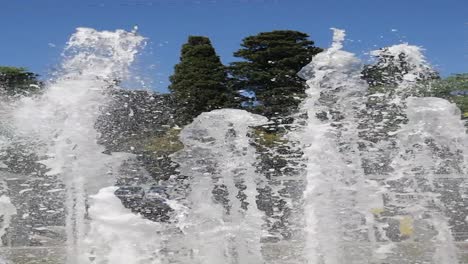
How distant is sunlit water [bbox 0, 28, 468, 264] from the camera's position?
7.87 metres

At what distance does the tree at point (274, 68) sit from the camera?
83.2 ft

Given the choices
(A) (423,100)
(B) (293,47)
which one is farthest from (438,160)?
(B) (293,47)

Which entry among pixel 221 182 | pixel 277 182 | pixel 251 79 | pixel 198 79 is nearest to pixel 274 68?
pixel 251 79

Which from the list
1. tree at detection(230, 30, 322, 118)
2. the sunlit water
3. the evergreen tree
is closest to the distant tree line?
tree at detection(230, 30, 322, 118)

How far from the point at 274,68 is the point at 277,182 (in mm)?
15856

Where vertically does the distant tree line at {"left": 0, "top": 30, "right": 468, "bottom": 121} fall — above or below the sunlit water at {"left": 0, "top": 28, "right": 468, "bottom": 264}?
above

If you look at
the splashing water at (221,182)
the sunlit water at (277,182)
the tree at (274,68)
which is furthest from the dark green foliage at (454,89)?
the splashing water at (221,182)

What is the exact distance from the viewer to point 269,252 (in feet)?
26.9

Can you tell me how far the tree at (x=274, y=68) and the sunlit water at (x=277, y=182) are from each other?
1380cm

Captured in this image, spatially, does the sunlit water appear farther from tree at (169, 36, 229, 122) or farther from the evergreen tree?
tree at (169, 36, 229, 122)

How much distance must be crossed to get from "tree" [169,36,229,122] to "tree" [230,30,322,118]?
734 mm

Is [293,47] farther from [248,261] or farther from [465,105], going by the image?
[248,261]

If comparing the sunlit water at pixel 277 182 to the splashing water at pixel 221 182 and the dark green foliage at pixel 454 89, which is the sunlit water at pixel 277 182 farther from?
the dark green foliage at pixel 454 89

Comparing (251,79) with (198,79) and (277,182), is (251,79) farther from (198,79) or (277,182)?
(277,182)
